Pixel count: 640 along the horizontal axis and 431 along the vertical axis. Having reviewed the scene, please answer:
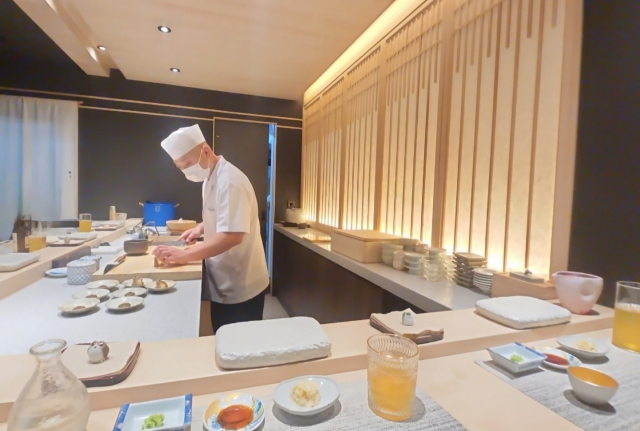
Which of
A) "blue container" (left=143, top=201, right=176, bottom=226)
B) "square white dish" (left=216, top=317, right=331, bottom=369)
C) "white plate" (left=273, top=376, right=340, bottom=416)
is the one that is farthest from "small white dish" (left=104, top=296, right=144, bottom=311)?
"blue container" (left=143, top=201, right=176, bottom=226)

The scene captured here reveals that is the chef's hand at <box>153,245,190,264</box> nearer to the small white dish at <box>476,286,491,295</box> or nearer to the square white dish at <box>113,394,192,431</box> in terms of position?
the square white dish at <box>113,394,192,431</box>

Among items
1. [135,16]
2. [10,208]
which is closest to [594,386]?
[135,16]

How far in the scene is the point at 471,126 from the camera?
1.86 metres

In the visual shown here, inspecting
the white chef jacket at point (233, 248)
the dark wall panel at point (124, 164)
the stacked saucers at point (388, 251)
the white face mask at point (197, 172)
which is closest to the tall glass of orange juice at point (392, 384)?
the white chef jacket at point (233, 248)

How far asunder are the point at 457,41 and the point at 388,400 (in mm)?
1993

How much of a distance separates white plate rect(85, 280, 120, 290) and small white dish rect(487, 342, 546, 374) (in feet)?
4.99

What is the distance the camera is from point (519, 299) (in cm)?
117

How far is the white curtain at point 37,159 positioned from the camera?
3.70m

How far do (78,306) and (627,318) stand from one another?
1765 millimetres

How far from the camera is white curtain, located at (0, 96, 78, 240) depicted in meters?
3.70

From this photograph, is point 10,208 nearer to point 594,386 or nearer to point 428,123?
point 428,123

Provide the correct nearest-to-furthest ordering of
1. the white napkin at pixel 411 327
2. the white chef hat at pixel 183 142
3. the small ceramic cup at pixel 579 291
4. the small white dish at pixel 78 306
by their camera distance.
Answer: the white napkin at pixel 411 327 → the small ceramic cup at pixel 579 291 → the small white dish at pixel 78 306 → the white chef hat at pixel 183 142

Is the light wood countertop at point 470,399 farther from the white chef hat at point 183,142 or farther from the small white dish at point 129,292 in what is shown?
the white chef hat at point 183,142

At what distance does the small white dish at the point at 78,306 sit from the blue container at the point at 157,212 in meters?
2.75
